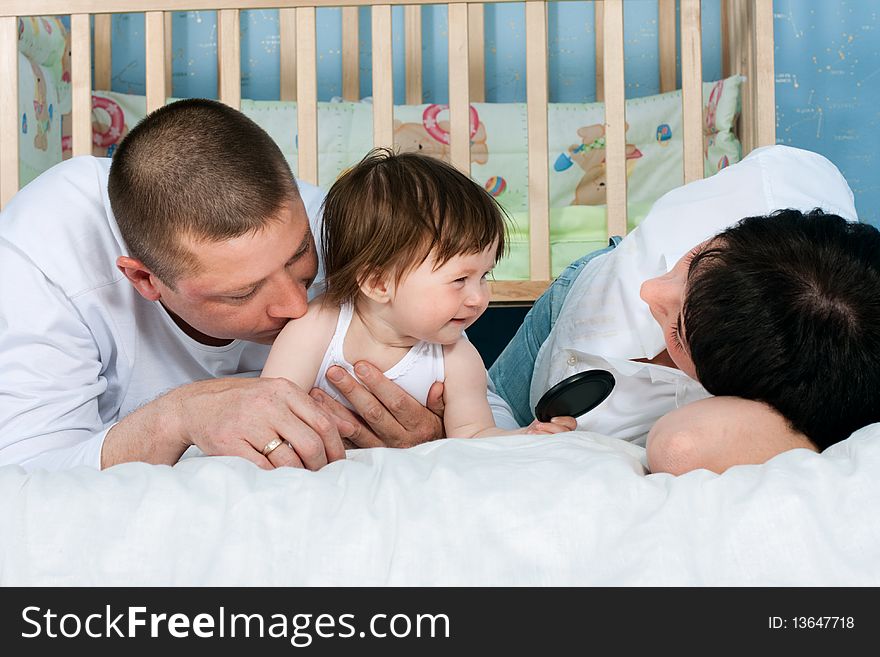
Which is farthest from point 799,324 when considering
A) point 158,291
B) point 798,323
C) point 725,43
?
point 725,43

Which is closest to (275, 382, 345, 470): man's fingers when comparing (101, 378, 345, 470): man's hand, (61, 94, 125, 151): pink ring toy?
(101, 378, 345, 470): man's hand

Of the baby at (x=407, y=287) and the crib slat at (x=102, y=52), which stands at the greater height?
the crib slat at (x=102, y=52)

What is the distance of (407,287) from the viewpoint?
1101 millimetres

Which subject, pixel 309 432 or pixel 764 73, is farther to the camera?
pixel 764 73

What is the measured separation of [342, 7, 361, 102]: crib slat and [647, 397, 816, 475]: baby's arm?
206cm

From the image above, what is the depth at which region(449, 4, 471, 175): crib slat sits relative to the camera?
6.40ft

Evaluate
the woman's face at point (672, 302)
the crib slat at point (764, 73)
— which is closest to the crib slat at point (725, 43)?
the crib slat at point (764, 73)

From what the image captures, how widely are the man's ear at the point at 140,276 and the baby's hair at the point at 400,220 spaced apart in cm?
23

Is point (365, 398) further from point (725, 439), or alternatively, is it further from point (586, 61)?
point (586, 61)

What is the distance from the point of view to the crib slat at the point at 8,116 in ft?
6.49

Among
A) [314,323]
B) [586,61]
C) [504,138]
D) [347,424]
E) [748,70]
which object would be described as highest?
[586,61]

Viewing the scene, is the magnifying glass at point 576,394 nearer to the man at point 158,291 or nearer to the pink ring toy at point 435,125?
the man at point 158,291

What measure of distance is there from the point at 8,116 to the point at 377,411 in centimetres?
136
